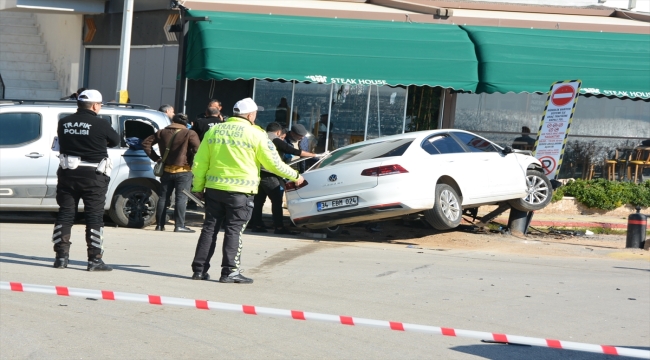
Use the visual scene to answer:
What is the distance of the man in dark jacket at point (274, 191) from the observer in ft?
44.5

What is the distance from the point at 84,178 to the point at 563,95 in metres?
8.28

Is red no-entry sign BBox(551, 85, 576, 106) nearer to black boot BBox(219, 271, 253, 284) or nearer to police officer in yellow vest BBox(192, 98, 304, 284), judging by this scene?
police officer in yellow vest BBox(192, 98, 304, 284)

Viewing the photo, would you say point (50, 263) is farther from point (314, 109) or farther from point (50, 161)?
point (314, 109)

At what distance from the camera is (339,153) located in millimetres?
13570

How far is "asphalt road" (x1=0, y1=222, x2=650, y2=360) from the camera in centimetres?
697

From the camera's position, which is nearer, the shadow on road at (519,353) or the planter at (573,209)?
the shadow on road at (519,353)

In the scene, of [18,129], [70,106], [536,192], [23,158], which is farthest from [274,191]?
[536,192]

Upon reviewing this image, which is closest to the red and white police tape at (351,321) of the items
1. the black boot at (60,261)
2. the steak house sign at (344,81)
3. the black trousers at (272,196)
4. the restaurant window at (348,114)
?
the black boot at (60,261)

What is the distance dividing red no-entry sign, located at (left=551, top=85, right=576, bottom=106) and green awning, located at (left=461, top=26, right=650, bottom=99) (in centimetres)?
254

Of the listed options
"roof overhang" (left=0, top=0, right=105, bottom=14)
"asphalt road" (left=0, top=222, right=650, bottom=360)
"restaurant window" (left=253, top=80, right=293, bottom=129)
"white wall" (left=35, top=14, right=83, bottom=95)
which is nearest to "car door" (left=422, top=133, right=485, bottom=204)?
"asphalt road" (left=0, top=222, right=650, bottom=360)

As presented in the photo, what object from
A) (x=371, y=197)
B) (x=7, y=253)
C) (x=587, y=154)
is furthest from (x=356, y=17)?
(x=7, y=253)

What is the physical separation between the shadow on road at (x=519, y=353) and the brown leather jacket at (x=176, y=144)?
6608 mm

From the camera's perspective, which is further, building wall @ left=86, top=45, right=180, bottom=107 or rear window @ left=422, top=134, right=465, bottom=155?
building wall @ left=86, top=45, right=180, bottom=107

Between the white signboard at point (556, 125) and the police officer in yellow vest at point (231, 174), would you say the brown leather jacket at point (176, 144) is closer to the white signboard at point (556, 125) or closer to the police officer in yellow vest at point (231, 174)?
the police officer in yellow vest at point (231, 174)
